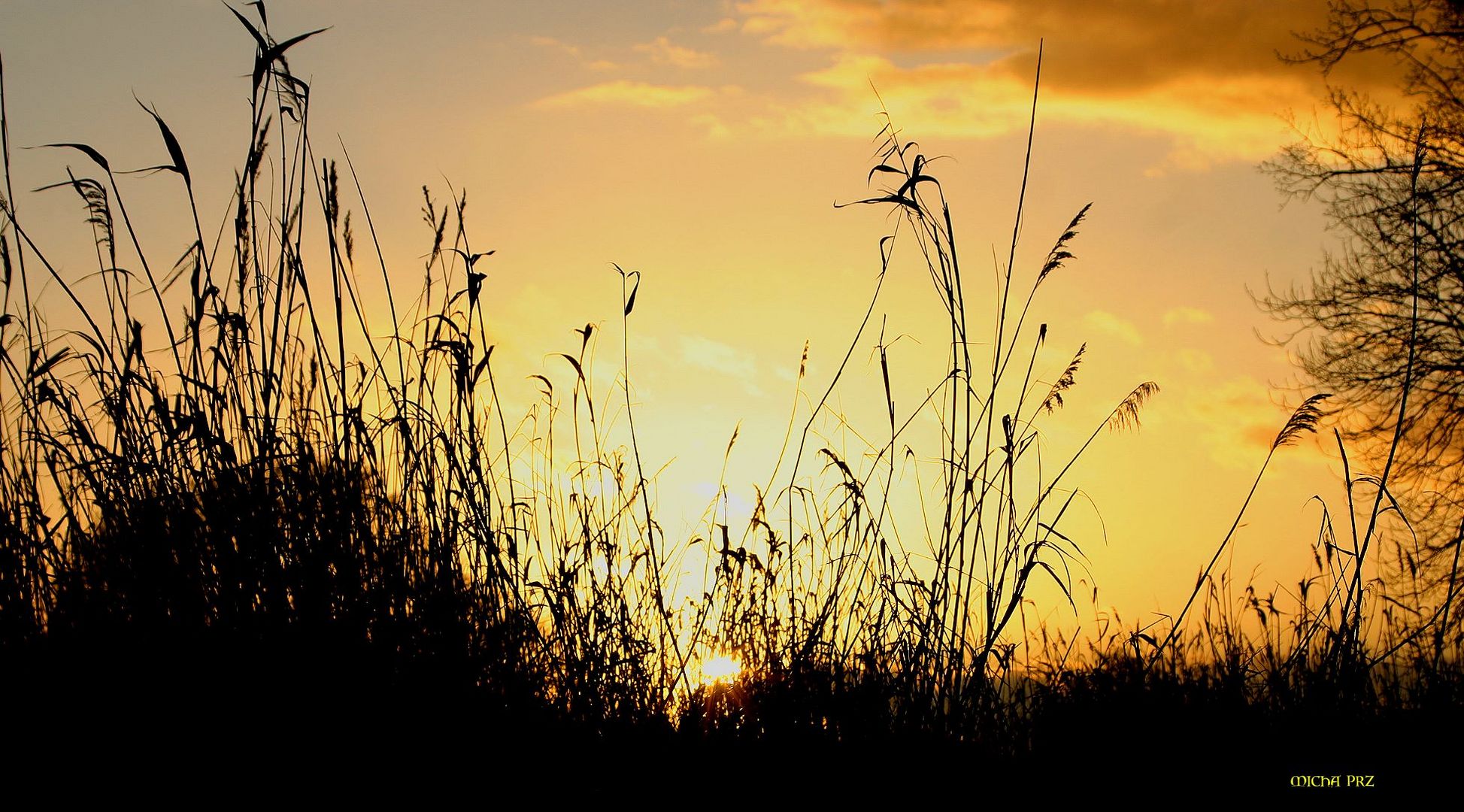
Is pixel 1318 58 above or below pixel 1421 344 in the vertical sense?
above

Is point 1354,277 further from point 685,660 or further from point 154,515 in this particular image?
point 154,515

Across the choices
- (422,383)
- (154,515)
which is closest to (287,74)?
(422,383)

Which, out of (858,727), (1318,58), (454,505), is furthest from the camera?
(1318,58)

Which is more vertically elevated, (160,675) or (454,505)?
(454,505)

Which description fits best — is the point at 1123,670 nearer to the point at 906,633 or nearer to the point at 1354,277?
the point at 906,633

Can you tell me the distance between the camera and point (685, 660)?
2.35 metres

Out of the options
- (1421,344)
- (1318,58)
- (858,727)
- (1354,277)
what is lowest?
A: (858,727)

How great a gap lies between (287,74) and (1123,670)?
247cm

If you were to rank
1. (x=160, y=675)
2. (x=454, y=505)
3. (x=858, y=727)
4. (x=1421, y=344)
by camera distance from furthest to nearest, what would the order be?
(x=1421, y=344), (x=454, y=505), (x=858, y=727), (x=160, y=675)

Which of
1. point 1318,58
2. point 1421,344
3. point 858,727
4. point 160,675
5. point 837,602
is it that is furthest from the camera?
point 1318,58

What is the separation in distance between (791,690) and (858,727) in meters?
0.17

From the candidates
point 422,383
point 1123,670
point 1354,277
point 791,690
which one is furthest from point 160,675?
point 1354,277

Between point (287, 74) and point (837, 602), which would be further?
point (837, 602)

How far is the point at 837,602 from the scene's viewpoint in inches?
102
